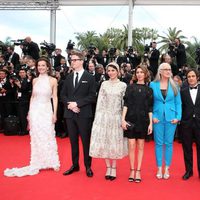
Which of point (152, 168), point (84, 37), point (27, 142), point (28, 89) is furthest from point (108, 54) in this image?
point (84, 37)

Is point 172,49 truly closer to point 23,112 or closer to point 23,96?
point 23,96

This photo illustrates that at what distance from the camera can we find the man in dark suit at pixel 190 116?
4.64m

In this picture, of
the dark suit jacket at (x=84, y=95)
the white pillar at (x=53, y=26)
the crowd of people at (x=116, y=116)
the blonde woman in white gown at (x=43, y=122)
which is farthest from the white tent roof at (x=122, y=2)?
the dark suit jacket at (x=84, y=95)

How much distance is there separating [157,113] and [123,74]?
158 inches

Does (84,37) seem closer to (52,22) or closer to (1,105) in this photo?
(52,22)

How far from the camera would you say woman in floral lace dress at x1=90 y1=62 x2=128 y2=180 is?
4.50 metres

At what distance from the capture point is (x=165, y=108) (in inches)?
180

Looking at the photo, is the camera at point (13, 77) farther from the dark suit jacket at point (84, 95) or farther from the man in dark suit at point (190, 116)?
the man in dark suit at point (190, 116)

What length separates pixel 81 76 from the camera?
4.79 meters

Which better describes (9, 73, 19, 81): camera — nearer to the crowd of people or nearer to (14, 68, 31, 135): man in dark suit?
(14, 68, 31, 135): man in dark suit

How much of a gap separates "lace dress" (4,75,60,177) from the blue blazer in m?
1.60

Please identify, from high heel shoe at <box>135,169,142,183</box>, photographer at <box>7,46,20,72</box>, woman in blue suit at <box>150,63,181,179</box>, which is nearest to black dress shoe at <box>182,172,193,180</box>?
woman in blue suit at <box>150,63,181,179</box>

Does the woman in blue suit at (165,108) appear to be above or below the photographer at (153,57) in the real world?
below

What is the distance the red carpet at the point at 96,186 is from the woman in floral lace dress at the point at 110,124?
386mm
